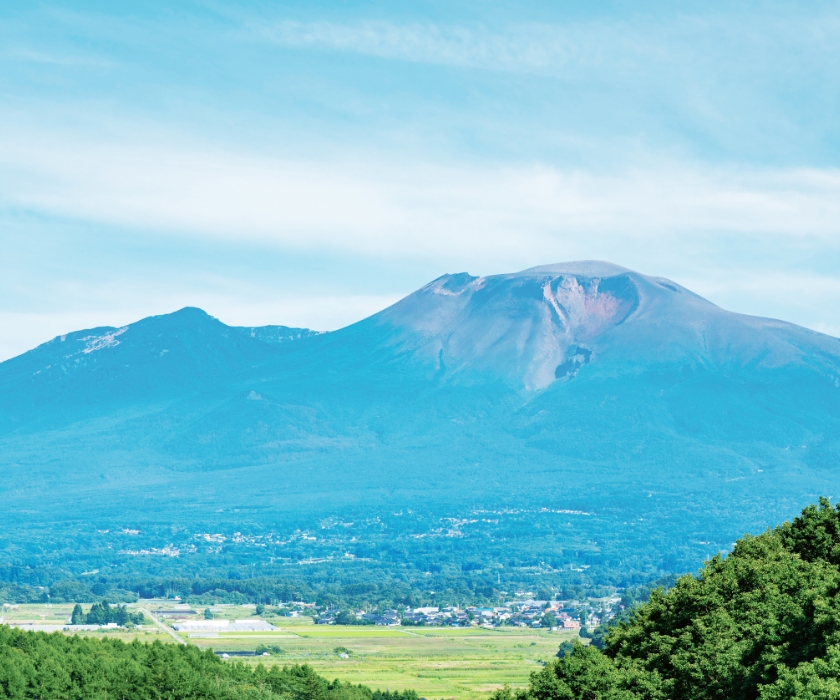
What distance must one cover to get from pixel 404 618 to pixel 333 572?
4420 cm

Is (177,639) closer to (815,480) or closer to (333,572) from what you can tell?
(333,572)

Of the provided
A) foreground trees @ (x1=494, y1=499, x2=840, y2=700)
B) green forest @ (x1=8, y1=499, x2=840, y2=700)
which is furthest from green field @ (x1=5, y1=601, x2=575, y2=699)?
foreground trees @ (x1=494, y1=499, x2=840, y2=700)

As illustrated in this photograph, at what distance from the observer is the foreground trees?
2327 centimetres

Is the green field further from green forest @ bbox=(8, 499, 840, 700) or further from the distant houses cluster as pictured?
green forest @ bbox=(8, 499, 840, 700)

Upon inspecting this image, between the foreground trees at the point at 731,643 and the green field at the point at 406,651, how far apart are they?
2976 centimetres

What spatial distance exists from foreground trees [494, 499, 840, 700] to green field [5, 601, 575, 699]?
97.6ft

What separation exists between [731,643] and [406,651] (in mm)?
54203

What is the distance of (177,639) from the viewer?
7931 centimetres

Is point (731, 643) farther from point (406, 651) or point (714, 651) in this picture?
point (406, 651)

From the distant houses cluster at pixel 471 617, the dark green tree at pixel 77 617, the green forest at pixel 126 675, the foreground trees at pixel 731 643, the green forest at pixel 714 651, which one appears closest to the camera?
the foreground trees at pixel 731 643

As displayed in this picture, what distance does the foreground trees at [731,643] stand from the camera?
23266 mm

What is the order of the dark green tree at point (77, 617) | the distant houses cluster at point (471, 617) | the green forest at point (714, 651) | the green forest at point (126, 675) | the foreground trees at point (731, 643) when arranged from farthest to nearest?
the distant houses cluster at point (471, 617), the dark green tree at point (77, 617), the green forest at point (126, 675), the green forest at point (714, 651), the foreground trees at point (731, 643)

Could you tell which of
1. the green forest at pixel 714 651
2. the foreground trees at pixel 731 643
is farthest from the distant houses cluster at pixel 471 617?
the foreground trees at pixel 731 643

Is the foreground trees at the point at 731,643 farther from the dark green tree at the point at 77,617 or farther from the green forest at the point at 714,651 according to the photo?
the dark green tree at the point at 77,617
